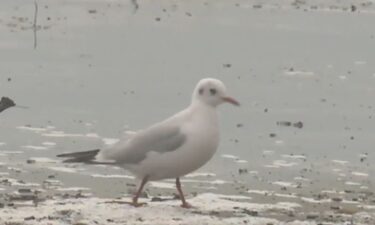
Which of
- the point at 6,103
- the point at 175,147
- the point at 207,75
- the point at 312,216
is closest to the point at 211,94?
the point at 175,147

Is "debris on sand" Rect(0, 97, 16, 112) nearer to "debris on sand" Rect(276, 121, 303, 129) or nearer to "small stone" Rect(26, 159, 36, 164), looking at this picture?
"small stone" Rect(26, 159, 36, 164)

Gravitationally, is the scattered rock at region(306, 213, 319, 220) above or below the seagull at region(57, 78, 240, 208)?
below

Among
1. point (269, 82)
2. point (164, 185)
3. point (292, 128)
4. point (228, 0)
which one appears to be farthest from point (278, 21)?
point (164, 185)

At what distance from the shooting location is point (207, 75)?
52.2ft

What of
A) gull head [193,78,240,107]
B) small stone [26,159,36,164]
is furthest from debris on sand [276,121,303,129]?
gull head [193,78,240,107]

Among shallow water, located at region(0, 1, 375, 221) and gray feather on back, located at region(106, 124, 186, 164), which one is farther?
shallow water, located at region(0, 1, 375, 221)

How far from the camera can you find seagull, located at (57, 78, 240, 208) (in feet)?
29.6

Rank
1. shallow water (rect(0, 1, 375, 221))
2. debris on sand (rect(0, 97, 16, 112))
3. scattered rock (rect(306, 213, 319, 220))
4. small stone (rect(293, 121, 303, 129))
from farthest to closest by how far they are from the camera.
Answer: small stone (rect(293, 121, 303, 129)), shallow water (rect(0, 1, 375, 221)), debris on sand (rect(0, 97, 16, 112)), scattered rock (rect(306, 213, 319, 220))

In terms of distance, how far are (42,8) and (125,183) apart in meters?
13.1

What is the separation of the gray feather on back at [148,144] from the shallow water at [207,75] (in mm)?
636

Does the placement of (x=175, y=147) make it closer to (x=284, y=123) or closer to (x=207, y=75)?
(x=284, y=123)

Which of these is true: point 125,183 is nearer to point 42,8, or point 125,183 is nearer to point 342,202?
point 342,202

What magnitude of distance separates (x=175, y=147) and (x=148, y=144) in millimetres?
251

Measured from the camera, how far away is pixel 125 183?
33.6ft
